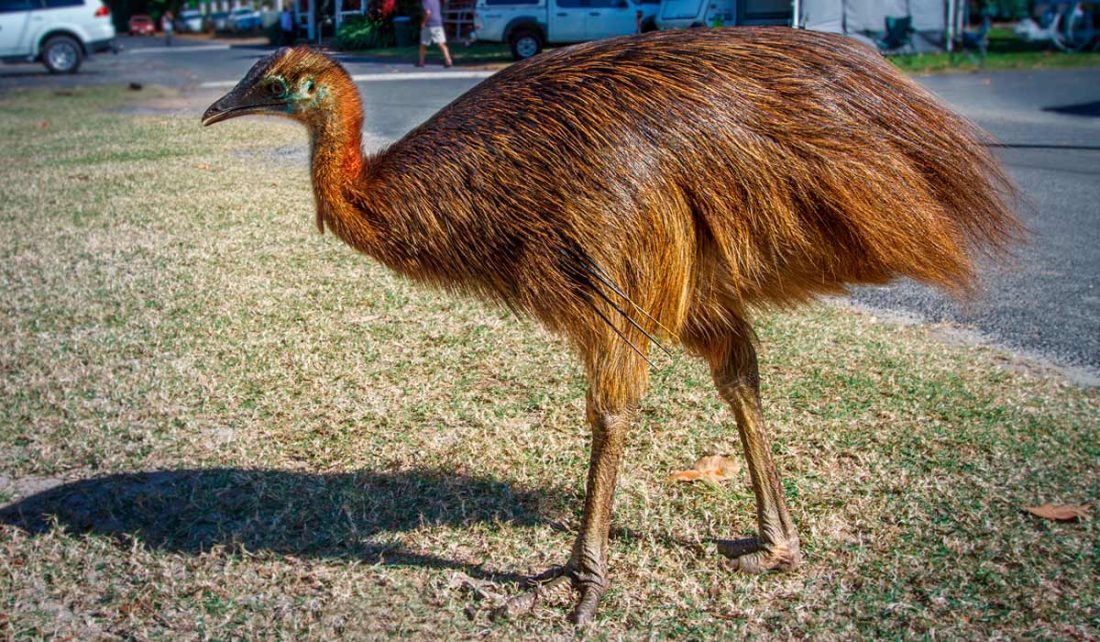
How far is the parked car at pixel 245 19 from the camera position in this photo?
844 cm

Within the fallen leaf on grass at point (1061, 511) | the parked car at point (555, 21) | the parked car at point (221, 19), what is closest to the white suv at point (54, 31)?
the parked car at point (221, 19)

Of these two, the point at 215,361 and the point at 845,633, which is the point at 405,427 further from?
the point at 845,633

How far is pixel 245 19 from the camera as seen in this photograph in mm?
9492

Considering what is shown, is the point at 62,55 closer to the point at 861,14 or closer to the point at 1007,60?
the point at 1007,60

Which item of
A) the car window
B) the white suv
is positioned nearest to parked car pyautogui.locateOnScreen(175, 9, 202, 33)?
the white suv

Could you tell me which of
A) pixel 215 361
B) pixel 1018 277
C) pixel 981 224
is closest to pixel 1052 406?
pixel 981 224

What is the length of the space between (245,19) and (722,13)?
6.10 metres

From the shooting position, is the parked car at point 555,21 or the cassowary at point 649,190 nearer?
the cassowary at point 649,190

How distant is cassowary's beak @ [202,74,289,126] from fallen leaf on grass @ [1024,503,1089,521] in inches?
114

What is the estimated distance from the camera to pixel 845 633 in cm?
311

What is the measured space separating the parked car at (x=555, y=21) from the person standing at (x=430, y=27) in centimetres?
36

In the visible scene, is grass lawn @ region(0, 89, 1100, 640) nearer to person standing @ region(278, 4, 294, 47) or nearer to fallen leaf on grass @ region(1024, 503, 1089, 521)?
fallen leaf on grass @ region(1024, 503, 1089, 521)

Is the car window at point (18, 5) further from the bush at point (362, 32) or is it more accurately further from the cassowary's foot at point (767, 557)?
the cassowary's foot at point (767, 557)

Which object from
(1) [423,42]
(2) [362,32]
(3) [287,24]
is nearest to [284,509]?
(2) [362,32]
